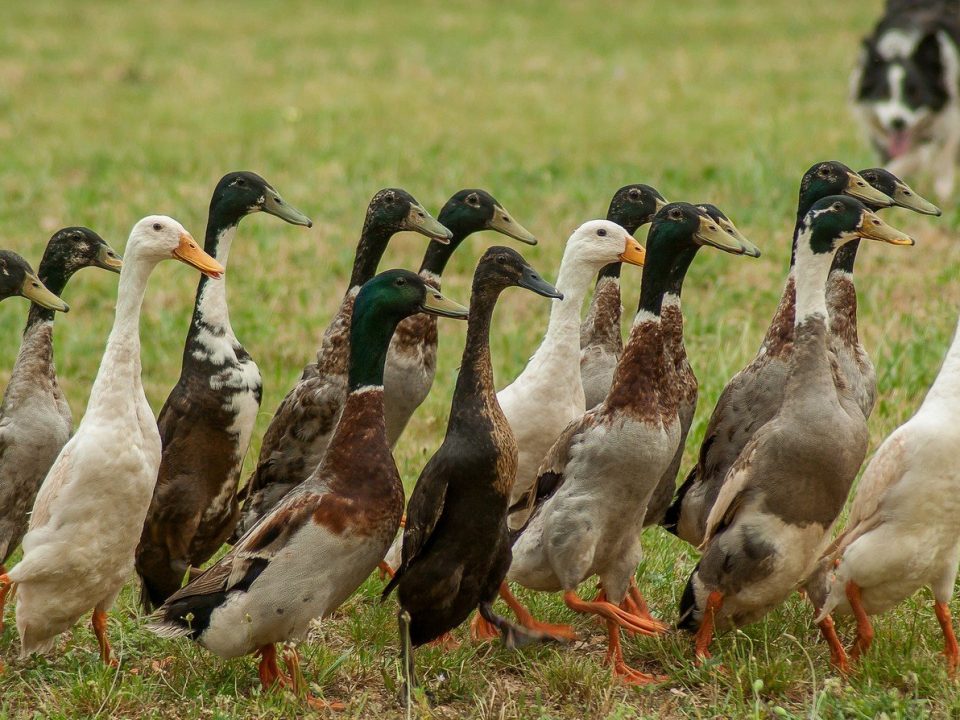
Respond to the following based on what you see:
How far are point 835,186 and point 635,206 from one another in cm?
83

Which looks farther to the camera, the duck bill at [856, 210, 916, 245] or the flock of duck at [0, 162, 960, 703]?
the duck bill at [856, 210, 916, 245]

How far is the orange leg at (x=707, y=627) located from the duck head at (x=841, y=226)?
114 centimetres

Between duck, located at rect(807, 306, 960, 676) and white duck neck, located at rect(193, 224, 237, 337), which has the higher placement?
white duck neck, located at rect(193, 224, 237, 337)

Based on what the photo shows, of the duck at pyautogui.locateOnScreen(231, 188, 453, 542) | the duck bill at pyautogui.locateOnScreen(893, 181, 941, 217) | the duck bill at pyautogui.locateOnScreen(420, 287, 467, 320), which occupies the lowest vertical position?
the duck at pyautogui.locateOnScreen(231, 188, 453, 542)

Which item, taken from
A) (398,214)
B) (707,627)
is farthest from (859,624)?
(398,214)

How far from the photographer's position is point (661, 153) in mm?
12094

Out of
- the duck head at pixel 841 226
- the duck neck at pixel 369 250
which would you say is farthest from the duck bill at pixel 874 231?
the duck neck at pixel 369 250

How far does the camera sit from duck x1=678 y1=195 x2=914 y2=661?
4250mm

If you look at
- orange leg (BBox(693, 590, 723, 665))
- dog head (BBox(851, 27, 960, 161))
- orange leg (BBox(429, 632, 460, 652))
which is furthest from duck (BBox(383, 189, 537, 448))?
dog head (BBox(851, 27, 960, 161))

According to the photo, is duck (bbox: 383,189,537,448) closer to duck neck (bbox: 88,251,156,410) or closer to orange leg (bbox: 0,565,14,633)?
duck neck (bbox: 88,251,156,410)

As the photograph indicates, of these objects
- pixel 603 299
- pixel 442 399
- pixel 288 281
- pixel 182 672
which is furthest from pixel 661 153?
pixel 182 672

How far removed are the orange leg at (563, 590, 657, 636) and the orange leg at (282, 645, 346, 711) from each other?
802mm

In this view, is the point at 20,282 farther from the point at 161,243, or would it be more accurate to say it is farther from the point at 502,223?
the point at 502,223

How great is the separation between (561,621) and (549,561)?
23.3 inches
